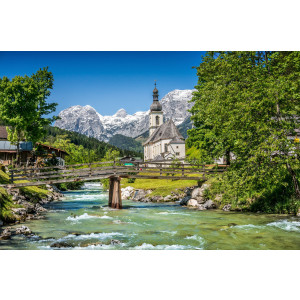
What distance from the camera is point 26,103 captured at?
2631 cm

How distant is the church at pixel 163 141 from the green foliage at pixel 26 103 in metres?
29.4

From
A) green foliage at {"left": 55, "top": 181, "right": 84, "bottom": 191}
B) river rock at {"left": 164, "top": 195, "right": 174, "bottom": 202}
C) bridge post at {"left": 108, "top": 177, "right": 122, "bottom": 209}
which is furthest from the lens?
green foliage at {"left": 55, "top": 181, "right": 84, "bottom": 191}

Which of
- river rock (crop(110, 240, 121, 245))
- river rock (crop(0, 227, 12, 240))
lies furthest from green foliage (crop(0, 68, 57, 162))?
river rock (crop(110, 240, 121, 245))

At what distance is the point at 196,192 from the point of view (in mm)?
21266

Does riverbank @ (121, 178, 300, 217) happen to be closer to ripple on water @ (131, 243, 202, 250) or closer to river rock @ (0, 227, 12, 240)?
ripple on water @ (131, 243, 202, 250)

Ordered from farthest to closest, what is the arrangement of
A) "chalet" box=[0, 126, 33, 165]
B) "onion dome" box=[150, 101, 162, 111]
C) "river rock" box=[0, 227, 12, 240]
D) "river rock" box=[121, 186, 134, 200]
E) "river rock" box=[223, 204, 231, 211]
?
"onion dome" box=[150, 101, 162, 111] → "chalet" box=[0, 126, 33, 165] → "river rock" box=[121, 186, 134, 200] → "river rock" box=[223, 204, 231, 211] → "river rock" box=[0, 227, 12, 240]

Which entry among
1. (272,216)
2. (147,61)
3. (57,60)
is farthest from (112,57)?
(272,216)

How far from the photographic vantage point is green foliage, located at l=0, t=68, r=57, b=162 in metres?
25.3

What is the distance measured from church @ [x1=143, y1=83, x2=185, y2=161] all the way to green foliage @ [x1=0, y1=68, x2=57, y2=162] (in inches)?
1156

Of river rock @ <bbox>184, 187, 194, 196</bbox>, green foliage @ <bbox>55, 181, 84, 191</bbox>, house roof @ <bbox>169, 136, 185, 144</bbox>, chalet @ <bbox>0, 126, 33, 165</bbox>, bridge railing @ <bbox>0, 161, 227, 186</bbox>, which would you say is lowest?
green foliage @ <bbox>55, 181, 84, 191</bbox>

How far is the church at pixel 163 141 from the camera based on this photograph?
70.1m

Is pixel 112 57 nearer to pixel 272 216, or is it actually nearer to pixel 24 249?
pixel 24 249

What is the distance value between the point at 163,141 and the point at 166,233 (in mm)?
66947

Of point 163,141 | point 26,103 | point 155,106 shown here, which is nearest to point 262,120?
point 26,103
